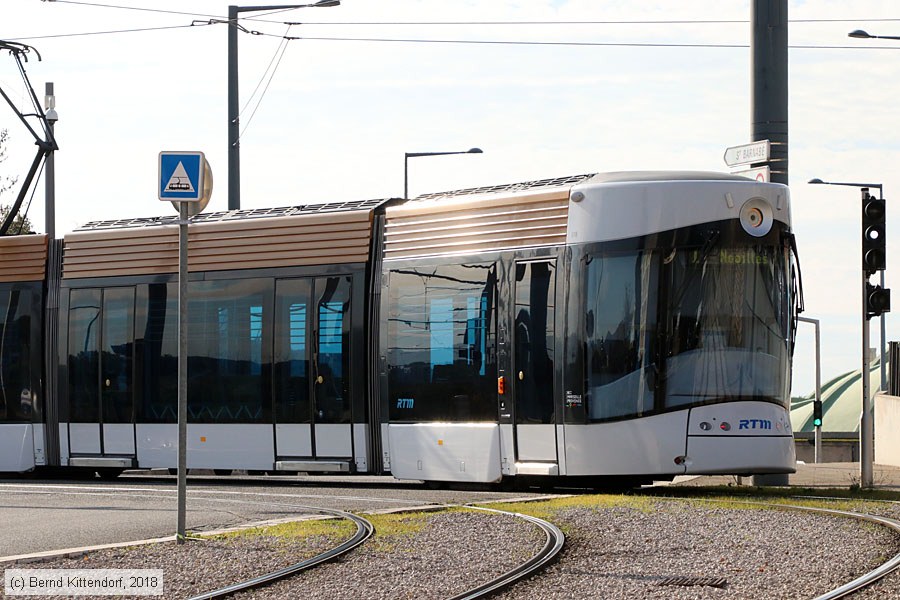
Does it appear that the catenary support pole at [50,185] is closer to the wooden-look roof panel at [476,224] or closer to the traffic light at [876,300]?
the wooden-look roof panel at [476,224]

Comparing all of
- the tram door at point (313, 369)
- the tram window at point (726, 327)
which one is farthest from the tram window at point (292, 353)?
the tram window at point (726, 327)

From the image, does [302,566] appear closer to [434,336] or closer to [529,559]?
[529,559]

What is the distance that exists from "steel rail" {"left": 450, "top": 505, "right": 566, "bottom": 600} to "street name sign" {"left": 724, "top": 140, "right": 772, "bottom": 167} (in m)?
7.34

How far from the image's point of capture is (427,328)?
Result: 1725 centimetres

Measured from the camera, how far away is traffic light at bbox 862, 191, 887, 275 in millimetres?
18031

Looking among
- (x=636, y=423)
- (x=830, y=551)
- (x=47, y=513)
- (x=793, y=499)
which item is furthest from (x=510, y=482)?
(x=830, y=551)

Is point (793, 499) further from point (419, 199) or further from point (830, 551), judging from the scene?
point (419, 199)

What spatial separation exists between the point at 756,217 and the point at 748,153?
8.80 feet

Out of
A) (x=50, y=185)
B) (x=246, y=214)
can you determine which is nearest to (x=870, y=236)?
(x=246, y=214)

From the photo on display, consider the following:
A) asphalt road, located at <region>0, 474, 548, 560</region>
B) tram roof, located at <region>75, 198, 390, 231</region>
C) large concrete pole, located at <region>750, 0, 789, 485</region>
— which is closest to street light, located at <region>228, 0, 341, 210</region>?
tram roof, located at <region>75, 198, 390, 231</region>

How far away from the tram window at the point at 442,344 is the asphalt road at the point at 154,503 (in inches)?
38.4

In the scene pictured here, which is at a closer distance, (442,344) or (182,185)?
(182,185)

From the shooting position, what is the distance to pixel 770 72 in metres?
19.0

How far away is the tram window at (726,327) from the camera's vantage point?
51.5ft
